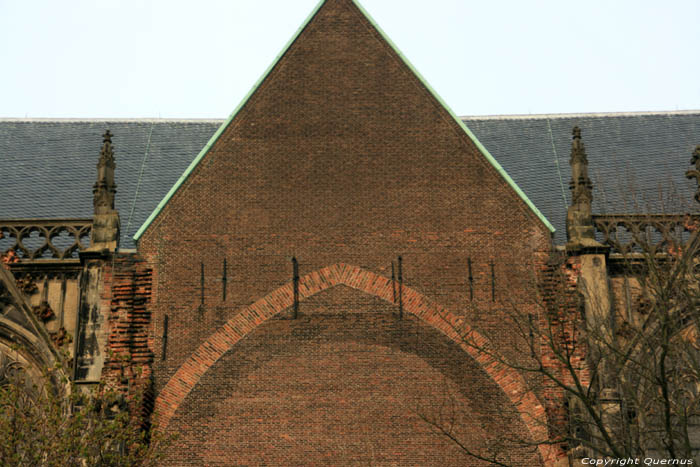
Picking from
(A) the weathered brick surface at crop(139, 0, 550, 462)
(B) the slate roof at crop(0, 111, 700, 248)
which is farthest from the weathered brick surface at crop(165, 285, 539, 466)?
(B) the slate roof at crop(0, 111, 700, 248)

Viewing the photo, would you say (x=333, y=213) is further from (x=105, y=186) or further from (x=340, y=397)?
(x=105, y=186)

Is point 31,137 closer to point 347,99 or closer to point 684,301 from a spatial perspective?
point 347,99

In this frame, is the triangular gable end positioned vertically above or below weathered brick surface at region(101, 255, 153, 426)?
above

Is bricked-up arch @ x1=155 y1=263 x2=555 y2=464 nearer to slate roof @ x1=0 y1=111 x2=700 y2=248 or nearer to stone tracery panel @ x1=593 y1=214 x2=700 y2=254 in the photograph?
stone tracery panel @ x1=593 y1=214 x2=700 y2=254

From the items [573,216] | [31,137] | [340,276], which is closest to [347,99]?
[340,276]

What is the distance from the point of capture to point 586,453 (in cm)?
1589

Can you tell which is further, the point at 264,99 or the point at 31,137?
the point at 31,137

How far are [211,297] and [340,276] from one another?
2.25 meters

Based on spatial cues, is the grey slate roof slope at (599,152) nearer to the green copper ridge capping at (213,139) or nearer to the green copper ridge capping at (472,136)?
the green copper ridge capping at (472,136)

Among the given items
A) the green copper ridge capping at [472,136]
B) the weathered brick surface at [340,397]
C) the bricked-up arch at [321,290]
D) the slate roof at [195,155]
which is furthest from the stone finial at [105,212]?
the green copper ridge capping at [472,136]

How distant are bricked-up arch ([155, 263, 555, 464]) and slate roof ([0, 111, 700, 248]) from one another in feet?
12.5

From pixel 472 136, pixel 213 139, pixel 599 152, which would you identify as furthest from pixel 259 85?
pixel 599 152

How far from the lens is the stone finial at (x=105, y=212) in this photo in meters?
17.5

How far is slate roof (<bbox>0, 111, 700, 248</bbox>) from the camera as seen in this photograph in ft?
69.7
